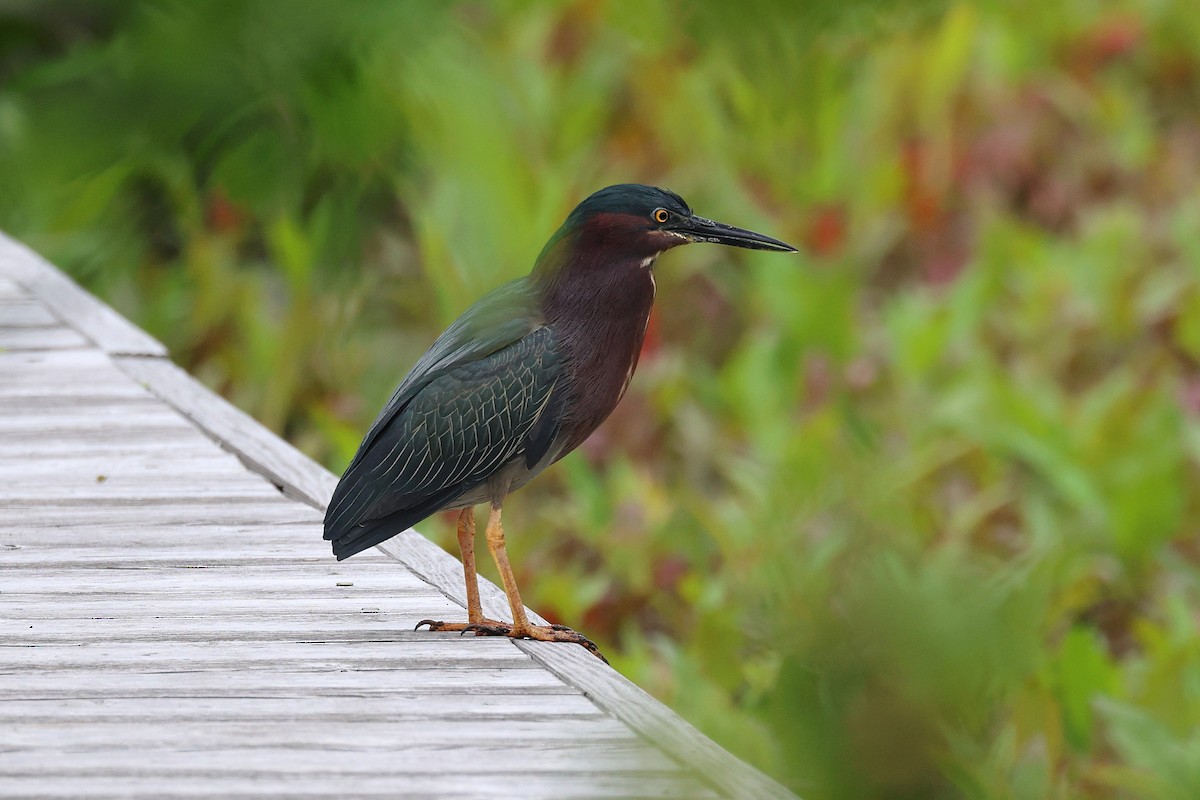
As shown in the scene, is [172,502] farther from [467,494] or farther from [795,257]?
[795,257]

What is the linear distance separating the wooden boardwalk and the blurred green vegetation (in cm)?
49

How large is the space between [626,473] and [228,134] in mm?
4723

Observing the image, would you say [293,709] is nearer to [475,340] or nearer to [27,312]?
[475,340]

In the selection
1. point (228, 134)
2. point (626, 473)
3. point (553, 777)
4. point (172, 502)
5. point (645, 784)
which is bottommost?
point (626, 473)

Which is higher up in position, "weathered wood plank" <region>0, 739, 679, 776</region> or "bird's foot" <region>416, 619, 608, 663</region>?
"weathered wood plank" <region>0, 739, 679, 776</region>

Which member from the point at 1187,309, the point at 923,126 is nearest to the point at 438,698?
the point at 1187,309

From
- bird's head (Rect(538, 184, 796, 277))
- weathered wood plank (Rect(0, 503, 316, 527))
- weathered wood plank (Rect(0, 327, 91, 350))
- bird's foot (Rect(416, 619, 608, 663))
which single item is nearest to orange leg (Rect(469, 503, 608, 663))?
bird's foot (Rect(416, 619, 608, 663))

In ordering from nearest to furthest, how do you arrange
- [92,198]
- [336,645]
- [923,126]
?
[92,198] → [336,645] → [923,126]

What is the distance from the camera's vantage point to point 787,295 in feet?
18.6

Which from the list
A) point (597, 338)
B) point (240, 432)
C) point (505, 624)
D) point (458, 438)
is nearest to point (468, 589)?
point (505, 624)

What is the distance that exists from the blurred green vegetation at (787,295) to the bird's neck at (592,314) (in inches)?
13.3

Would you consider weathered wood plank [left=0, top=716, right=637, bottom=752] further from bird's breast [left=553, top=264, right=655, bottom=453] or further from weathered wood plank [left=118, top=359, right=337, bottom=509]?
weathered wood plank [left=118, top=359, right=337, bottom=509]

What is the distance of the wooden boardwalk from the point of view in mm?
1887

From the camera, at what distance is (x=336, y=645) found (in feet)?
7.92
